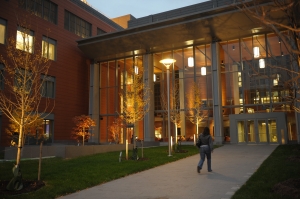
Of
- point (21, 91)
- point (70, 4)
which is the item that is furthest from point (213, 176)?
point (70, 4)

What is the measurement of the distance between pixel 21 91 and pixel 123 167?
17.9 ft

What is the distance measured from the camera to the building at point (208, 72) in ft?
86.9

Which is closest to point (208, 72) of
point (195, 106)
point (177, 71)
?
point (177, 71)

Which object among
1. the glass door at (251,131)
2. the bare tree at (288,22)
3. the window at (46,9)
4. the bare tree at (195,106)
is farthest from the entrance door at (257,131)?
the window at (46,9)

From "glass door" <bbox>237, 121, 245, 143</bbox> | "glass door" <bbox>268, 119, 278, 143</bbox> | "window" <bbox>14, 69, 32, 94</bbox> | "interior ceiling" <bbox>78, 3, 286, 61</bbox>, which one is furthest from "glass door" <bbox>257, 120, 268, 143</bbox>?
"window" <bbox>14, 69, 32, 94</bbox>

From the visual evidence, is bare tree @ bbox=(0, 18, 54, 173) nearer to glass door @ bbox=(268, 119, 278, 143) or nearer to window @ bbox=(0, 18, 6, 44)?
window @ bbox=(0, 18, 6, 44)

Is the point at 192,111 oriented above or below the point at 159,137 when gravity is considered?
above

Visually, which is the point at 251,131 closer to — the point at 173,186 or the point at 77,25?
the point at 173,186

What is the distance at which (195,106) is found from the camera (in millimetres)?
27516

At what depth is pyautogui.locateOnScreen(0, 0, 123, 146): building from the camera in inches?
1180

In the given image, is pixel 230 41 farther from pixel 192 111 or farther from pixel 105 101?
pixel 105 101

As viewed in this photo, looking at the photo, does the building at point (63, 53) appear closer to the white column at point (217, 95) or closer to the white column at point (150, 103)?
the white column at point (150, 103)

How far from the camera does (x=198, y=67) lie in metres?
31.4

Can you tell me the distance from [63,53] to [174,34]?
1362cm
